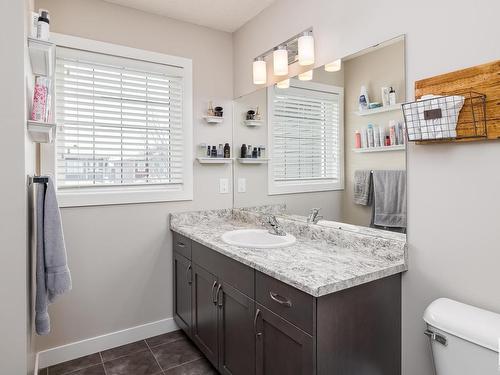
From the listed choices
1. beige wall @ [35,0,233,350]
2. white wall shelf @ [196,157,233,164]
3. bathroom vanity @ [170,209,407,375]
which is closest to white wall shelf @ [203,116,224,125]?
beige wall @ [35,0,233,350]

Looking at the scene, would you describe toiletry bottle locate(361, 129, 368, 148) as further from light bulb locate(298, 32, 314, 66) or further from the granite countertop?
light bulb locate(298, 32, 314, 66)

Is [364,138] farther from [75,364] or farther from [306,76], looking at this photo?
[75,364]

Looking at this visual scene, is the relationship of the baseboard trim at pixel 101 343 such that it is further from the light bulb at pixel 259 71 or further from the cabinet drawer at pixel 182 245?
the light bulb at pixel 259 71

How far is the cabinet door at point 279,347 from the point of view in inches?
49.7

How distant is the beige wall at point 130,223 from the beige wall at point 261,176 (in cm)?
11

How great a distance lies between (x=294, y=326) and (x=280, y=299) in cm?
13

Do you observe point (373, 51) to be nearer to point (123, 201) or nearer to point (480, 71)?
point (480, 71)

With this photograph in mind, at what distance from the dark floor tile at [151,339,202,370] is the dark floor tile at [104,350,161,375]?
2.0 inches

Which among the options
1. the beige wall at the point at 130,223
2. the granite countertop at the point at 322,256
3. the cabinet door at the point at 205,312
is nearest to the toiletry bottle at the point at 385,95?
the granite countertop at the point at 322,256

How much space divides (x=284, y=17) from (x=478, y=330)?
7.11 ft

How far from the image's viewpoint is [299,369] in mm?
1293

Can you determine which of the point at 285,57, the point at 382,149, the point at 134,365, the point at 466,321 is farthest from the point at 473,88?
the point at 134,365

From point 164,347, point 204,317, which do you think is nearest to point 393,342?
point 204,317

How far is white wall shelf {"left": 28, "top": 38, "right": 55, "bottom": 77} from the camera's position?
4.69 feet
